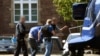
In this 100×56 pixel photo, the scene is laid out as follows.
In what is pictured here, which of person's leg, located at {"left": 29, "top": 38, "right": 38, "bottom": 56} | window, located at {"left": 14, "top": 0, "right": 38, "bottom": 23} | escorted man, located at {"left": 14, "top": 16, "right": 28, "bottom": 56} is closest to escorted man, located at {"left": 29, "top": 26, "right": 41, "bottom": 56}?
person's leg, located at {"left": 29, "top": 38, "right": 38, "bottom": 56}

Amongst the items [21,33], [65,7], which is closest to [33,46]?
[21,33]

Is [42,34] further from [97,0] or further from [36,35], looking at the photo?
[97,0]

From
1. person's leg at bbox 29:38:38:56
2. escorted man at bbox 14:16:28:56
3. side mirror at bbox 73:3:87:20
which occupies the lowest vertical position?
person's leg at bbox 29:38:38:56

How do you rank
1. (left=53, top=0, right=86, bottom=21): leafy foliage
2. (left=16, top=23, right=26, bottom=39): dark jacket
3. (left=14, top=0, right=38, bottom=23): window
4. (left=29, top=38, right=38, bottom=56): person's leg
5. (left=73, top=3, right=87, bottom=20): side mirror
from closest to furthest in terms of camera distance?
(left=73, top=3, right=87, bottom=20): side mirror → (left=16, top=23, right=26, bottom=39): dark jacket → (left=29, top=38, right=38, bottom=56): person's leg → (left=53, top=0, right=86, bottom=21): leafy foliage → (left=14, top=0, right=38, bottom=23): window

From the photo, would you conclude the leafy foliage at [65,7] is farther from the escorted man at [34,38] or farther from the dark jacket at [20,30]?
the dark jacket at [20,30]

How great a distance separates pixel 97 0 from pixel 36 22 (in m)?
27.3

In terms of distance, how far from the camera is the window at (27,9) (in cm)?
3247

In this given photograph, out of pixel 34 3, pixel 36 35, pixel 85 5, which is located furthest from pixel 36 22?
pixel 85 5

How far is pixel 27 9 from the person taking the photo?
32531 mm

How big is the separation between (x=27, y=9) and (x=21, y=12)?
20.1 inches

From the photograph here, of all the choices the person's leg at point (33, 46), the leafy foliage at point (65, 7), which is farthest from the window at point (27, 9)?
the person's leg at point (33, 46)

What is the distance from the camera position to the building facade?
32469 mm

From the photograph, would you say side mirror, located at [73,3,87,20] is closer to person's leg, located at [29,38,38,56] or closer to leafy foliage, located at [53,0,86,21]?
person's leg, located at [29,38,38,56]

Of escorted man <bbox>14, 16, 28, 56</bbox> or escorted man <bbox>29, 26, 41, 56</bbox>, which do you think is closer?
escorted man <bbox>14, 16, 28, 56</bbox>
